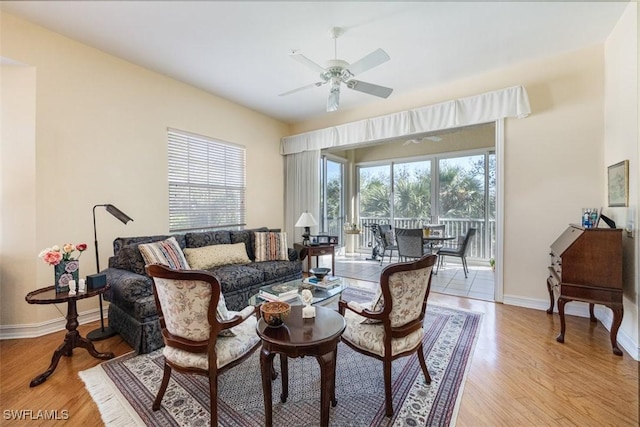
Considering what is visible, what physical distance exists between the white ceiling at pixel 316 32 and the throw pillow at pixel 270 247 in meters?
2.27

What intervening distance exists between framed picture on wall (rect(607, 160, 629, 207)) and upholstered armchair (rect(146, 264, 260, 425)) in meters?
3.48

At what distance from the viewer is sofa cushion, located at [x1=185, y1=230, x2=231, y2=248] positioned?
11.7ft

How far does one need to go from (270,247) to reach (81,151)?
2495mm

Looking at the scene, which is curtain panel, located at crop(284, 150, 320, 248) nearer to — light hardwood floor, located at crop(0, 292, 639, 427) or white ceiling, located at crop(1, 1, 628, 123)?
white ceiling, located at crop(1, 1, 628, 123)

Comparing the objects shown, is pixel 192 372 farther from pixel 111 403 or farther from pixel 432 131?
pixel 432 131

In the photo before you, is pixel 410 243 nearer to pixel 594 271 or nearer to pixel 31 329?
pixel 594 271

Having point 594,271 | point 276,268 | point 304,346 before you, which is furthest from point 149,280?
point 594,271

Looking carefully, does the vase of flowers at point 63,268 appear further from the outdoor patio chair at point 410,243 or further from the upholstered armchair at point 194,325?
the outdoor patio chair at point 410,243

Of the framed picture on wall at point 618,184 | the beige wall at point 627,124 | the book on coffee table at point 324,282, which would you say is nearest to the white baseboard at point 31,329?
the book on coffee table at point 324,282

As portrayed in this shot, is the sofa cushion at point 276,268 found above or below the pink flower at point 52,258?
below

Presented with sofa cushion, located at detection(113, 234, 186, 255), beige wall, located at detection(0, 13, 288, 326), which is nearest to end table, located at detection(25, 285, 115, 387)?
sofa cushion, located at detection(113, 234, 186, 255)

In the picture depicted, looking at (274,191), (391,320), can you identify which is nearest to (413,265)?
(391,320)

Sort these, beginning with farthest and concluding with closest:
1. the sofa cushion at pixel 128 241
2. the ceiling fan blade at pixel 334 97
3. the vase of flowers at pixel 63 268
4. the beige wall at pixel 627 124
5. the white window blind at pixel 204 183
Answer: the white window blind at pixel 204 183 → the sofa cushion at pixel 128 241 → the ceiling fan blade at pixel 334 97 → the beige wall at pixel 627 124 → the vase of flowers at pixel 63 268

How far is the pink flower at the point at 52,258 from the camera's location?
209 centimetres
